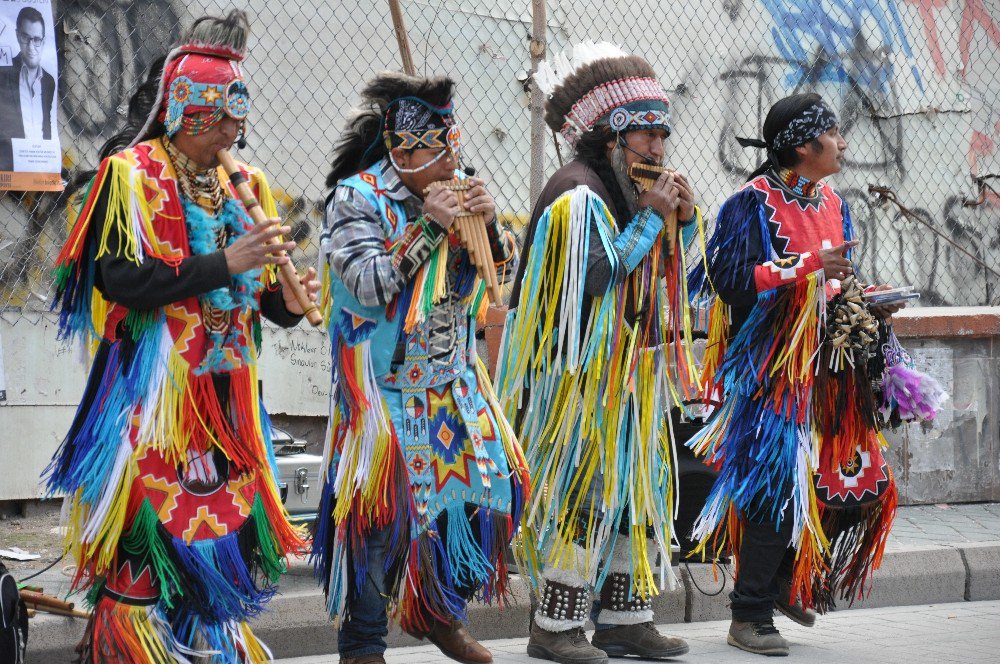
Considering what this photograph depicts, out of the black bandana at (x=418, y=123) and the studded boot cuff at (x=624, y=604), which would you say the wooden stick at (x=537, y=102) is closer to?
the black bandana at (x=418, y=123)

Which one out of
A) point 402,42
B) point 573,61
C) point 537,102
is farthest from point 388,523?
point 537,102

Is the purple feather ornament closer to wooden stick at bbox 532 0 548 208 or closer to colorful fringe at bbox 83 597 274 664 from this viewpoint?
wooden stick at bbox 532 0 548 208

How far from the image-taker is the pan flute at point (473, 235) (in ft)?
13.5

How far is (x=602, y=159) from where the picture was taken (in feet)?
16.1

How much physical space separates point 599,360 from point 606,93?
94 cm

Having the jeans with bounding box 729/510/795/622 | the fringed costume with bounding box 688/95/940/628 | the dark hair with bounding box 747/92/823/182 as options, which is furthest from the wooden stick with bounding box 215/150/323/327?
the dark hair with bounding box 747/92/823/182

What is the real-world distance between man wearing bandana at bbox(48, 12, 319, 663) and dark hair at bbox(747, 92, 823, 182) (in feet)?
7.31

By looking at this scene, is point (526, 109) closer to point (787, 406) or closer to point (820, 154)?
point (820, 154)

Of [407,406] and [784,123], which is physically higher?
[784,123]

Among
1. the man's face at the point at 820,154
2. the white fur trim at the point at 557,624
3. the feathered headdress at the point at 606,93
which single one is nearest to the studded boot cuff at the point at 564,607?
the white fur trim at the point at 557,624

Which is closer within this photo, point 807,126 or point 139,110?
point 139,110

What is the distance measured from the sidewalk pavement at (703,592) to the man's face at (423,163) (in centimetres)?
163

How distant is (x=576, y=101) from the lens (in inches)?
194

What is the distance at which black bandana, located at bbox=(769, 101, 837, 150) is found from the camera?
5.27 meters
